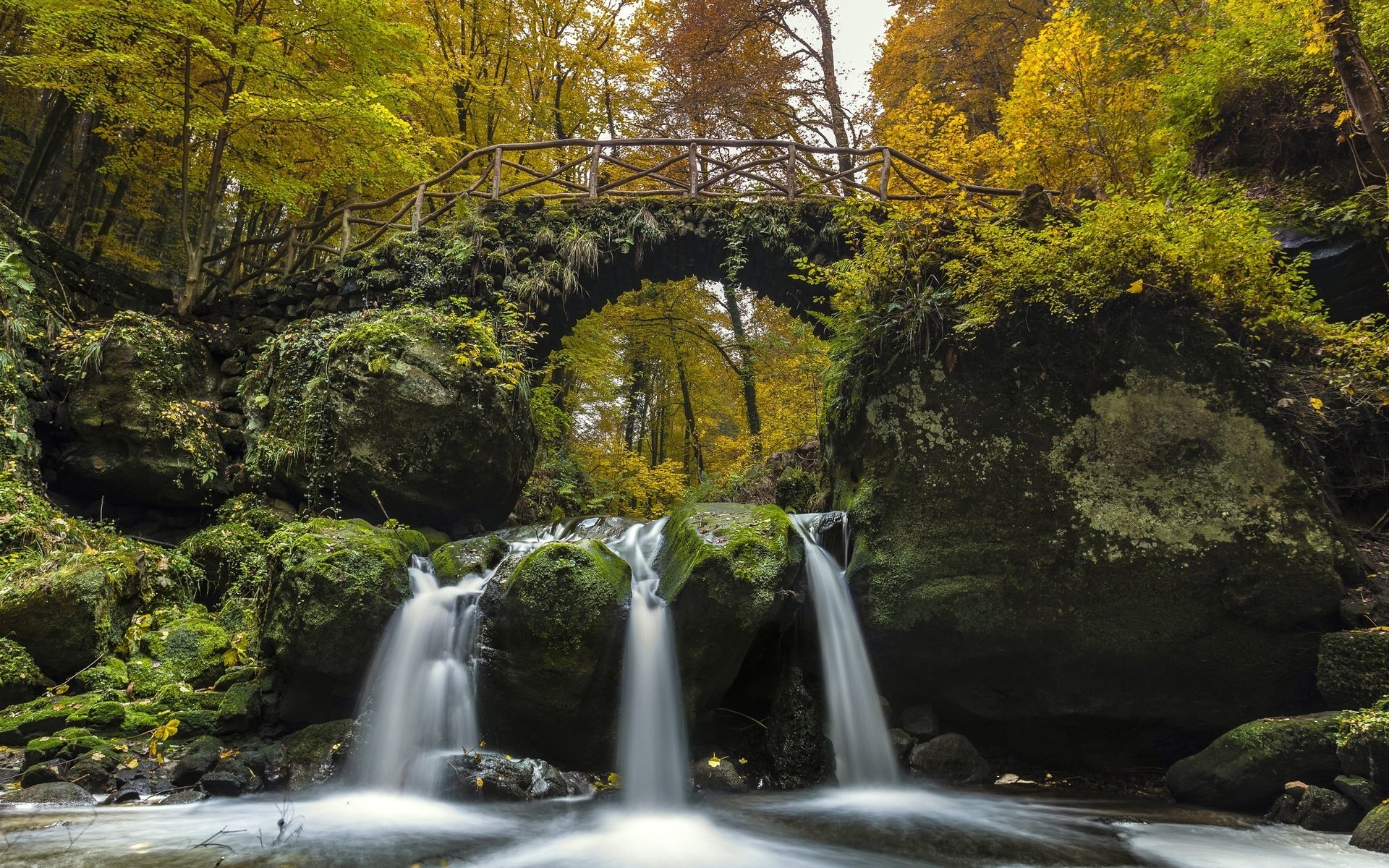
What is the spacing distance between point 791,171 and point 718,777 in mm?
8865

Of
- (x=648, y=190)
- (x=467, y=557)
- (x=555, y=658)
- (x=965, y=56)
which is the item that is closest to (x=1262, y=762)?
(x=555, y=658)

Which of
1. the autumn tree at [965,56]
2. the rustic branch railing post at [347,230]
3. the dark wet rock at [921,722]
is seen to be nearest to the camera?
the dark wet rock at [921,722]

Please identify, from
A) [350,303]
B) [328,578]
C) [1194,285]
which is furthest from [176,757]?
[1194,285]

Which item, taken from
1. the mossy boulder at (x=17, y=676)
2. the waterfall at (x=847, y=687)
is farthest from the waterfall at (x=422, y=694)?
the waterfall at (x=847, y=687)

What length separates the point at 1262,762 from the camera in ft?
14.8

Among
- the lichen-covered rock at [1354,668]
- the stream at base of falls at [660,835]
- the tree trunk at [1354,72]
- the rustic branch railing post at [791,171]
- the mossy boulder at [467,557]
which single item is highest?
the rustic branch railing post at [791,171]

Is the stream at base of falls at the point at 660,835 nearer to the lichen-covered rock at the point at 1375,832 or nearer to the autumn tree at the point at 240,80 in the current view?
the lichen-covered rock at the point at 1375,832

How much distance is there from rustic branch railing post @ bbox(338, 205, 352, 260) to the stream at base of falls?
7.88 meters

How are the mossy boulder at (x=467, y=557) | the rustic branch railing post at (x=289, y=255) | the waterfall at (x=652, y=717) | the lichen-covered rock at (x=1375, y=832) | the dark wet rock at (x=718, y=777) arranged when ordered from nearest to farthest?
the lichen-covered rock at (x=1375, y=832)
the waterfall at (x=652, y=717)
the dark wet rock at (x=718, y=777)
the mossy boulder at (x=467, y=557)
the rustic branch railing post at (x=289, y=255)

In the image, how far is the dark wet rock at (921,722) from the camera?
19.6 feet

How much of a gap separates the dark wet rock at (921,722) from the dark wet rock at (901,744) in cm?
6

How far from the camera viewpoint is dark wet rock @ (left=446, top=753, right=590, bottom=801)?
5.05 meters

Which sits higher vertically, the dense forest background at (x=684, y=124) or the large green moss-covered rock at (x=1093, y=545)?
the dense forest background at (x=684, y=124)

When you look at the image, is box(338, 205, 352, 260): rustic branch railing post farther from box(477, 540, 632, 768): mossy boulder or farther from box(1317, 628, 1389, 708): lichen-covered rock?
box(1317, 628, 1389, 708): lichen-covered rock
